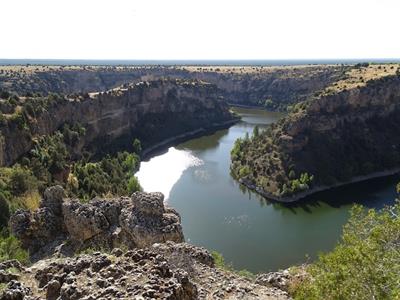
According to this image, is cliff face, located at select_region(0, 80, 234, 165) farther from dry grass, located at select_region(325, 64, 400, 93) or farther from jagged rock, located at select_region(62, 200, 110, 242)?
dry grass, located at select_region(325, 64, 400, 93)

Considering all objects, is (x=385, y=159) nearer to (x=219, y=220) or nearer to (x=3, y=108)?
(x=219, y=220)

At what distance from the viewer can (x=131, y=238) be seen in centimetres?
3206

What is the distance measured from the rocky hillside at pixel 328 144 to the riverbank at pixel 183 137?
2190 centimetres

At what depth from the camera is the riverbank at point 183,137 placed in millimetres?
104287

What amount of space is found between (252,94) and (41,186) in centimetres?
15466

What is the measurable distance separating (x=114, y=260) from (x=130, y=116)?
94.4m

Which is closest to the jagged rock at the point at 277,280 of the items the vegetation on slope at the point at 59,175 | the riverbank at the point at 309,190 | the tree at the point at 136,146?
the vegetation on slope at the point at 59,175

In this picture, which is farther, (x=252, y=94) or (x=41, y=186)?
(x=252, y=94)

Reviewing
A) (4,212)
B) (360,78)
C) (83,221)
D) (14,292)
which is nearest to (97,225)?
(83,221)

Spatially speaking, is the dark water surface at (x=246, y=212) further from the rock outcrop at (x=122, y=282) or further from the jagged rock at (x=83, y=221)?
the rock outcrop at (x=122, y=282)

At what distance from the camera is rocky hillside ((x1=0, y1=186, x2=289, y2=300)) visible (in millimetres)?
15727

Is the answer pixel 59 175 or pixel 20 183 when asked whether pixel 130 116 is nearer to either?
pixel 59 175

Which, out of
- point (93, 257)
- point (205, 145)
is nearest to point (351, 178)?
point (205, 145)

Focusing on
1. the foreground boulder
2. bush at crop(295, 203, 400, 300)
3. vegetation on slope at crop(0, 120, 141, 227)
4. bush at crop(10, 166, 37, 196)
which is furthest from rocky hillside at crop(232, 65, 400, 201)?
bush at crop(295, 203, 400, 300)
